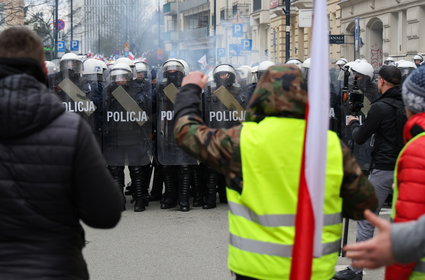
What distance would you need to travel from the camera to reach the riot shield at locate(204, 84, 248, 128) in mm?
10352

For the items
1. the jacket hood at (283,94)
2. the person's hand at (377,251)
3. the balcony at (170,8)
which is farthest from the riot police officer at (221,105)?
the balcony at (170,8)

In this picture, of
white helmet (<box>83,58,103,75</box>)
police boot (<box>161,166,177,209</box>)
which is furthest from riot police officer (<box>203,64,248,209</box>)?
white helmet (<box>83,58,103,75</box>)

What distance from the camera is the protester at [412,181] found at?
3.09 metres

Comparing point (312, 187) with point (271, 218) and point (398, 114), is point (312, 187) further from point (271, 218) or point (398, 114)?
point (398, 114)

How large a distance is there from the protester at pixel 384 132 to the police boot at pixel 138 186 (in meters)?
4.46

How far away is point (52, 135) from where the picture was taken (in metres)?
2.66

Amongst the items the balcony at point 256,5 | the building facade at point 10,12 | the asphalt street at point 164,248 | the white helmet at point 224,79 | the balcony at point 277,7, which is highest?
the balcony at point 256,5

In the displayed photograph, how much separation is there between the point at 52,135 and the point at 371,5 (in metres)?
33.0

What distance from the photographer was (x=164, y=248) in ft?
25.3

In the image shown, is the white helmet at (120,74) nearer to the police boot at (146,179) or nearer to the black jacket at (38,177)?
the police boot at (146,179)

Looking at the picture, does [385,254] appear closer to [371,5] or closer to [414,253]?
[414,253]

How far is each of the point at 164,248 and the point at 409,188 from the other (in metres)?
4.86

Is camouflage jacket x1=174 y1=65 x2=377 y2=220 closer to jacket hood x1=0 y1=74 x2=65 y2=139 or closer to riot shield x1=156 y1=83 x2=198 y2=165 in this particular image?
jacket hood x1=0 y1=74 x2=65 y2=139

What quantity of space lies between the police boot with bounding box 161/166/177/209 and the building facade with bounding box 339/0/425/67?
68.4 feet
